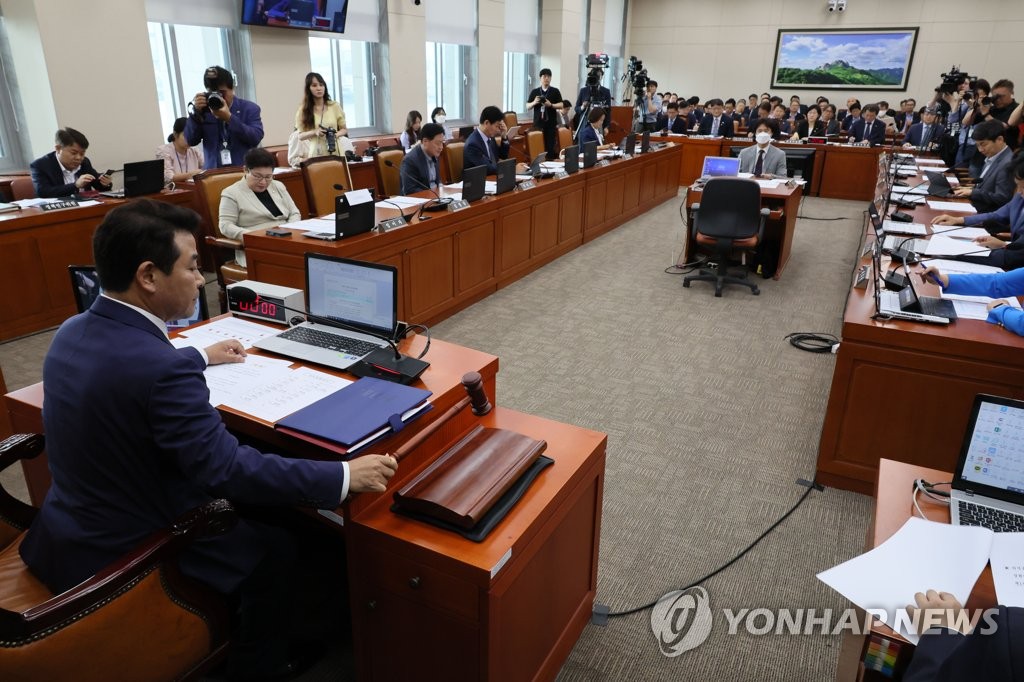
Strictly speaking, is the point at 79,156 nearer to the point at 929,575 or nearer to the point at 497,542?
the point at 497,542

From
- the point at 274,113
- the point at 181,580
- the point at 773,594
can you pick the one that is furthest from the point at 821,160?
the point at 181,580

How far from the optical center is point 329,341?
1.97 metres

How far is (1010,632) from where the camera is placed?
919 mm

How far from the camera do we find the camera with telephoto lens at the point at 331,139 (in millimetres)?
5730

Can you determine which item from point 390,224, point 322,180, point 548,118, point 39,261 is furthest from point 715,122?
point 39,261

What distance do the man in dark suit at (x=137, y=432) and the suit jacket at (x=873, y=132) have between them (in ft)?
32.8

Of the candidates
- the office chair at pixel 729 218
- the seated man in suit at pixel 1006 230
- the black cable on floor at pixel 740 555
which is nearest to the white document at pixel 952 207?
the seated man in suit at pixel 1006 230

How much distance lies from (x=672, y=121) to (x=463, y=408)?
35.3 ft

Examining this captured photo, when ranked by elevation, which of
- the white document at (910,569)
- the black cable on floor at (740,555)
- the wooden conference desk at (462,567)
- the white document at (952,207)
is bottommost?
the black cable on floor at (740,555)

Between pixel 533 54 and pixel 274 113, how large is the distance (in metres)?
5.95

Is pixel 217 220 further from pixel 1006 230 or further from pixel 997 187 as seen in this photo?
pixel 997 187

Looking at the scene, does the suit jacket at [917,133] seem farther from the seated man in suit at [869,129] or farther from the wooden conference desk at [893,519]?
the wooden conference desk at [893,519]

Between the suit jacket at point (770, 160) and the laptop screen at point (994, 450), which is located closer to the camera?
the laptop screen at point (994, 450)

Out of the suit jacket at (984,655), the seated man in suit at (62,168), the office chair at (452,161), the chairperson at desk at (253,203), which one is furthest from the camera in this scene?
the office chair at (452,161)
